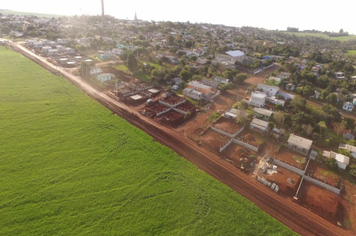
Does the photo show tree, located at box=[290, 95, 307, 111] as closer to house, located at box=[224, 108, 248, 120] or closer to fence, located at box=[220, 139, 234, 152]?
house, located at box=[224, 108, 248, 120]

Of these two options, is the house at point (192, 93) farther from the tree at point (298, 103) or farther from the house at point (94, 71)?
the house at point (94, 71)

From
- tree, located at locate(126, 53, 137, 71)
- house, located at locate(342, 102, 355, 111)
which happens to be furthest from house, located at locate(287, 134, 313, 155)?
tree, located at locate(126, 53, 137, 71)

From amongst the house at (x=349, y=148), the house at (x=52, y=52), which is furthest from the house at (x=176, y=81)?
the house at (x=52, y=52)

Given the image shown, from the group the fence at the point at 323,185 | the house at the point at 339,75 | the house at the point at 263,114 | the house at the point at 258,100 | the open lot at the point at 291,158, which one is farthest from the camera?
the house at the point at 339,75

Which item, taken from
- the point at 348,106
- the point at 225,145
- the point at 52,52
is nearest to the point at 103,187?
the point at 225,145

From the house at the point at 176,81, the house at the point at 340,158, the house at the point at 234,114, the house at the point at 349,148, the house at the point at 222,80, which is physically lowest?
the house at the point at 340,158

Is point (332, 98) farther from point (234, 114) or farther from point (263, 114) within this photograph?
point (234, 114)

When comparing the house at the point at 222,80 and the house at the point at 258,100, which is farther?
the house at the point at 222,80
